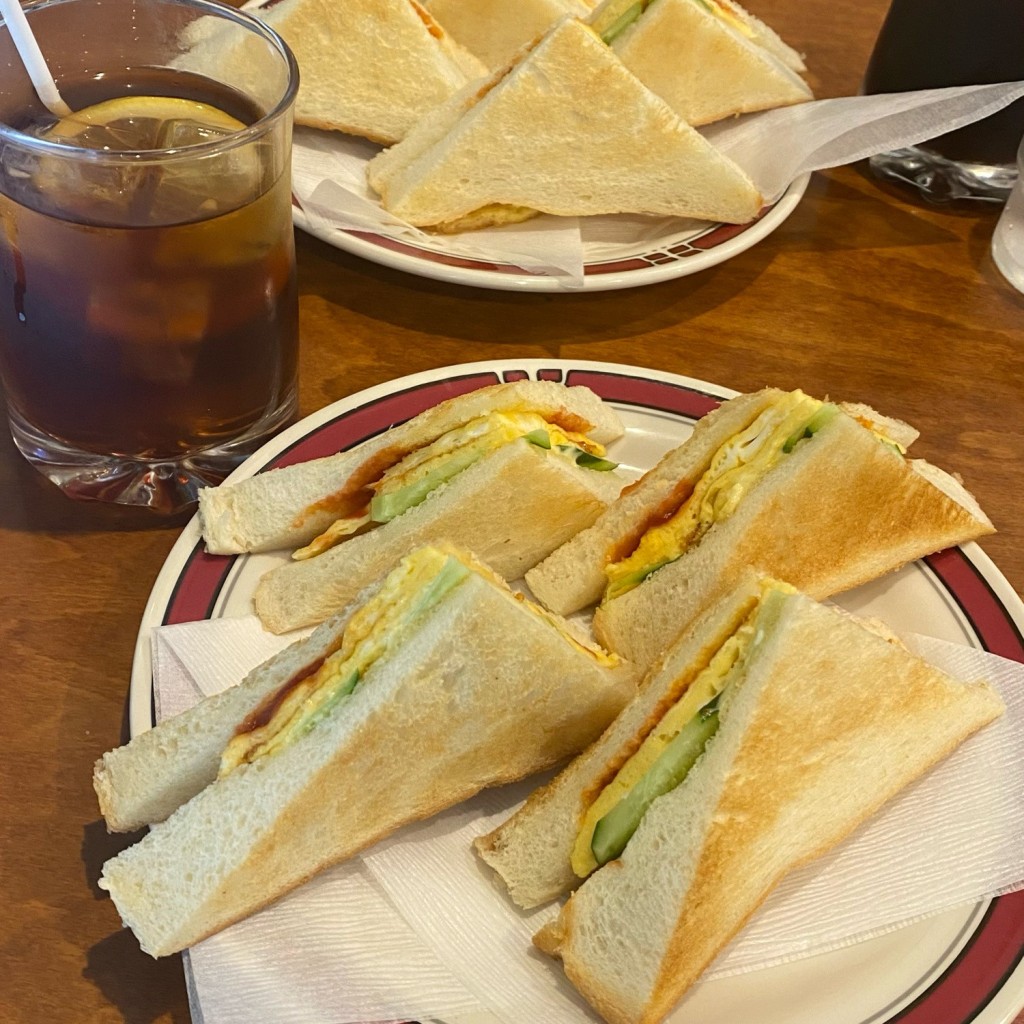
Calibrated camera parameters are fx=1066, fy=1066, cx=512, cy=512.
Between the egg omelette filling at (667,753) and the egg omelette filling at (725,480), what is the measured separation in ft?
1.05

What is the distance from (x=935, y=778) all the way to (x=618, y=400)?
802 millimetres

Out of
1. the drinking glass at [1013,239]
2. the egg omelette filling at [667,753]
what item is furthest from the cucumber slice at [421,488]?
the drinking glass at [1013,239]

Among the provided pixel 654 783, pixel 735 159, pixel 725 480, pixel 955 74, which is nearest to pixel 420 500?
pixel 725 480

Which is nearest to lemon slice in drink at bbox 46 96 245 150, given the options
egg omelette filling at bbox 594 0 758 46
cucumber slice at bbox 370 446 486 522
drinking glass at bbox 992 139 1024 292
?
cucumber slice at bbox 370 446 486 522

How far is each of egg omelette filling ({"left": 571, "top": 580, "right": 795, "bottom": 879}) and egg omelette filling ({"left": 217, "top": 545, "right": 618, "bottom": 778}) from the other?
25cm

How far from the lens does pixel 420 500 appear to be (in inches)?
63.9

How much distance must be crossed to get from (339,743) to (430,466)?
0.53 metres

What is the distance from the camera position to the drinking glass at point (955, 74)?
2408mm

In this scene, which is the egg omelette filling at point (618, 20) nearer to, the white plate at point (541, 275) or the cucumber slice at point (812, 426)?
the white plate at point (541, 275)

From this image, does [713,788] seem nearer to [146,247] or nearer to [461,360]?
[146,247]

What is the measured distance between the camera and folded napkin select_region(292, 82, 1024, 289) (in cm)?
219

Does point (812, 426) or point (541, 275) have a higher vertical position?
point (812, 426)

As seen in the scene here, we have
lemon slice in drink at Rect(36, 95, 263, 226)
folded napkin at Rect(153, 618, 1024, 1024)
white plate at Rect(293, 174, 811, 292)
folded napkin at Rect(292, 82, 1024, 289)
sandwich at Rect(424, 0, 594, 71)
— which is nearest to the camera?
folded napkin at Rect(153, 618, 1024, 1024)

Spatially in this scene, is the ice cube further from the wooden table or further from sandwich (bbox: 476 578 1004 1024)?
sandwich (bbox: 476 578 1004 1024)
